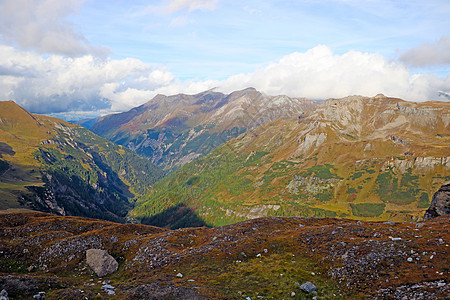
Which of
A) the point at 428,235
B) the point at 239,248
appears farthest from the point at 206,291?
the point at 428,235

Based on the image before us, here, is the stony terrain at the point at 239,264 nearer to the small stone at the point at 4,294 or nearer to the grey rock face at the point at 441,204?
the small stone at the point at 4,294

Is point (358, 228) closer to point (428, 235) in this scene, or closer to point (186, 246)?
point (428, 235)

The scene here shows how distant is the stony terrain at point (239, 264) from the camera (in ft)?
94.5

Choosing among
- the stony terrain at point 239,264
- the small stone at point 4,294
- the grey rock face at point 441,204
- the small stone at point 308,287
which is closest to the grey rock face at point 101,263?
the stony terrain at point 239,264

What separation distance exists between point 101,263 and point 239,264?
2480 centimetres

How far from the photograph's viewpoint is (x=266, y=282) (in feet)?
110

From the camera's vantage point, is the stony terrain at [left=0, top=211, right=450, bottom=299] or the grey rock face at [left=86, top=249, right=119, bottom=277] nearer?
the stony terrain at [left=0, top=211, right=450, bottom=299]

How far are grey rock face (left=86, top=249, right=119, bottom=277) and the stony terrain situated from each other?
1213 millimetres

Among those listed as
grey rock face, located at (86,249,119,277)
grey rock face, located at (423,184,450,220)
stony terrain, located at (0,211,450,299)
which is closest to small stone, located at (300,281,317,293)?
stony terrain, located at (0,211,450,299)

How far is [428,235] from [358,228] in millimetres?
11812

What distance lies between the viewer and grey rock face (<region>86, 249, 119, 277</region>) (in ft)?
139

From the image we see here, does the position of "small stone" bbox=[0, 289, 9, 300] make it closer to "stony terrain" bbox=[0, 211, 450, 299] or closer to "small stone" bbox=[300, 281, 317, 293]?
"stony terrain" bbox=[0, 211, 450, 299]

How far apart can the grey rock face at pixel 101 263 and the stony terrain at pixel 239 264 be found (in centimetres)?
121

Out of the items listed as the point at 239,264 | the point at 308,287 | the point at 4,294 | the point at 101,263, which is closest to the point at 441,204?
the point at 308,287
